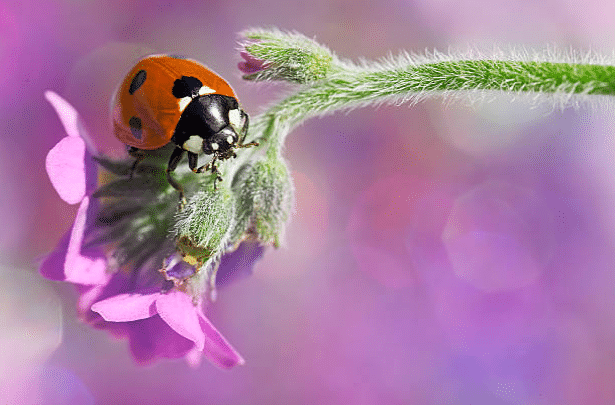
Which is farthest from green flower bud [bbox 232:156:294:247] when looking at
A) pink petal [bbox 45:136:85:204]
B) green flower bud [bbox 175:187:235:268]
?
pink petal [bbox 45:136:85:204]

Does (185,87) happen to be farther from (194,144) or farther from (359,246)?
(359,246)

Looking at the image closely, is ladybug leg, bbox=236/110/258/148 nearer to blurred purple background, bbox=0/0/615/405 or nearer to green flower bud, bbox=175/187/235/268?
green flower bud, bbox=175/187/235/268

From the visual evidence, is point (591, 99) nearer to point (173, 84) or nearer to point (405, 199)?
point (173, 84)

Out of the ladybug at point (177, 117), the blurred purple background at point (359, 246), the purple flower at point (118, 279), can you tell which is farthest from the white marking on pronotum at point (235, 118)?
the blurred purple background at point (359, 246)

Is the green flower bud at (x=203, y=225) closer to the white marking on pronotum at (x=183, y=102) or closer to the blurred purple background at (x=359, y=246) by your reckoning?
the white marking on pronotum at (x=183, y=102)

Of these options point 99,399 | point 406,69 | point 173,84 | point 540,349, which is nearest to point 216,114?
→ point 173,84

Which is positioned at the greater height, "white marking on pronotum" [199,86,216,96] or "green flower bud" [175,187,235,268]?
"white marking on pronotum" [199,86,216,96]

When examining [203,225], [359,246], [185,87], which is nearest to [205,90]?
[185,87]
